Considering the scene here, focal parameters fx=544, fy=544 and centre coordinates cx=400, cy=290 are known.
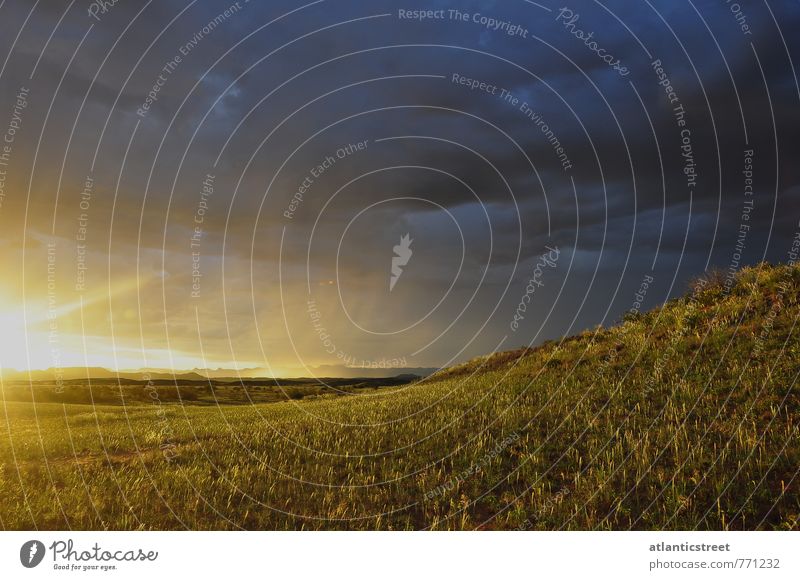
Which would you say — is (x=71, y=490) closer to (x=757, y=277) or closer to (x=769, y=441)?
(x=769, y=441)

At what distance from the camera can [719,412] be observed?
12.9 m

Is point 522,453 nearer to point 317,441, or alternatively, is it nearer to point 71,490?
point 317,441

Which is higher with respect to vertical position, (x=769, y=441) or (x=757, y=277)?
(x=757, y=277)

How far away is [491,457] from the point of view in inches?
470

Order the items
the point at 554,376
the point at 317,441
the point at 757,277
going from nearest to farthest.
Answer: the point at 317,441, the point at 554,376, the point at 757,277

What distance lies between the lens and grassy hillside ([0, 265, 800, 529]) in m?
9.48

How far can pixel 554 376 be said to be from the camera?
65.6 ft

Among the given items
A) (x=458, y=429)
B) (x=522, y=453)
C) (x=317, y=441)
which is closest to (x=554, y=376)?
(x=458, y=429)

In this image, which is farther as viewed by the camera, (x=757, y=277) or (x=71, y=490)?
(x=757, y=277)

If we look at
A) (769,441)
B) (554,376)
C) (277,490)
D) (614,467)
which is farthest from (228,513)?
(554,376)

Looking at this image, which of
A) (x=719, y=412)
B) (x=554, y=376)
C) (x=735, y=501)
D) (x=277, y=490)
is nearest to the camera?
(x=735, y=501)

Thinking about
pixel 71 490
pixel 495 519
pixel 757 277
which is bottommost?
pixel 495 519

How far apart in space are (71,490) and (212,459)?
9.98 ft

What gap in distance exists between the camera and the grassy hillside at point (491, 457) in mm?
9477
